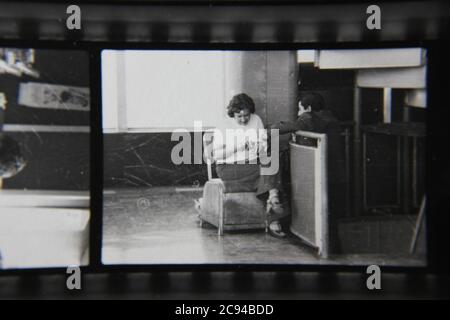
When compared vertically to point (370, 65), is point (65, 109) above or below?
below

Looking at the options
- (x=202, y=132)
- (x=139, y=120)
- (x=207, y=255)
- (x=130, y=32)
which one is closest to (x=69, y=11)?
(x=130, y=32)

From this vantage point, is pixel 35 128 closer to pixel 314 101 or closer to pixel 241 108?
pixel 241 108

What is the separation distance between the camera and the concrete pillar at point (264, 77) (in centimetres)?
275

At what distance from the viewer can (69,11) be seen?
263 centimetres

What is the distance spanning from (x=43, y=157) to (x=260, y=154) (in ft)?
3.14

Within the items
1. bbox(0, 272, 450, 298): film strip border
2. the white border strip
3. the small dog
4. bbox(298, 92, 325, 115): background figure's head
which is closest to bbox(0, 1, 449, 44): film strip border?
bbox(298, 92, 325, 115): background figure's head

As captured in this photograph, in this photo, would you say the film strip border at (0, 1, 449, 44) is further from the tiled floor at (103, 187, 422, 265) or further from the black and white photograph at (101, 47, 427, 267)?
the tiled floor at (103, 187, 422, 265)

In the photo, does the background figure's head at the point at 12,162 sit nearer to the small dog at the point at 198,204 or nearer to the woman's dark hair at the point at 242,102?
the small dog at the point at 198,204

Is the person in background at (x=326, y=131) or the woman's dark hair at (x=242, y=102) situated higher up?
the woman's dark hair at (x=242, y=102)

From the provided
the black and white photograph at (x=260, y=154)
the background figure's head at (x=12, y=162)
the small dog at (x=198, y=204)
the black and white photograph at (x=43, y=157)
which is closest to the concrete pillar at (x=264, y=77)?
the black and white photograph at (x=260, y=154)

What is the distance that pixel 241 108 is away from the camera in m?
2.76

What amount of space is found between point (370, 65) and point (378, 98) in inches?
5.9
